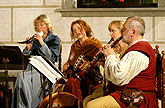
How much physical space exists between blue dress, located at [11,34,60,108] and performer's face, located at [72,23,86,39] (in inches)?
13.4

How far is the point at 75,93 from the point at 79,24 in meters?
1.13

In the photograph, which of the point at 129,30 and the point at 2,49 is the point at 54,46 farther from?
the point at 129,30

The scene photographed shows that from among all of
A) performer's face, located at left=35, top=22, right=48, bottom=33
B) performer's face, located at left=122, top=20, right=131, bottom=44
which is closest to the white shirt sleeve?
performer's face, located at left=122, top=20, right=131, bottom=44

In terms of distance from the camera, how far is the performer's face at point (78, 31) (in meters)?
5.13

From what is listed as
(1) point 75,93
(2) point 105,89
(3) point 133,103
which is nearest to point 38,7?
(1) point 75,93

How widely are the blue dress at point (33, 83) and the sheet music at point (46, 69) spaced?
80 centimetres

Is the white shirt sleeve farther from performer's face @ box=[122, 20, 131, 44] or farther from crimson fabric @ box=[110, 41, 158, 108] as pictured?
performer's face @ box=[122, 20, 131, 44]

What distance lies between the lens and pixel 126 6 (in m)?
6.12

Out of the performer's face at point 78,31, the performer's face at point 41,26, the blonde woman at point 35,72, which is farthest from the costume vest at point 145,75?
the performer's face at point 41,26

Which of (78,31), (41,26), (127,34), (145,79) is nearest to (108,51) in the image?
(127,34)

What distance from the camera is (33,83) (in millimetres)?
4848

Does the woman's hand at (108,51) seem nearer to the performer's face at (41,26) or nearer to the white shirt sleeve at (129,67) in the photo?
the white shirt sleeve at (129,67)

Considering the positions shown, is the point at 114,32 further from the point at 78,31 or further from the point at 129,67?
the point at 129,67

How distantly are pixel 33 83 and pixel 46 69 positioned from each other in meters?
1.32
